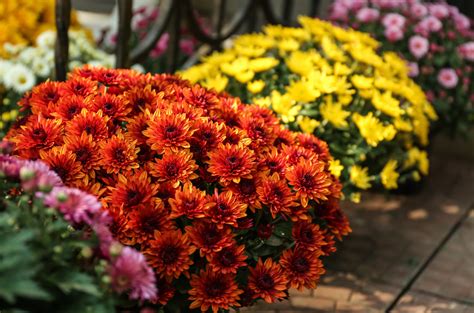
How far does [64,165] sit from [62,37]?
123 centimetres

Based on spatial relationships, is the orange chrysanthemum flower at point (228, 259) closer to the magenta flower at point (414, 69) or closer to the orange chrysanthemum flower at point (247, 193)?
the orange chrysanthemum flower at point (247, 193)

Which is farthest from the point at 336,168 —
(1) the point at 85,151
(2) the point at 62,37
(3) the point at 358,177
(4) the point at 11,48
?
(4) the point at 11,48

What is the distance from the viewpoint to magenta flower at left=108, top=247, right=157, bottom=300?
147 centimetres

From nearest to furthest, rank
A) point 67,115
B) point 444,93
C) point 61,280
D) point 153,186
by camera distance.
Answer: point 61,280 → point 153,186 → point 67,115 → point 444,93

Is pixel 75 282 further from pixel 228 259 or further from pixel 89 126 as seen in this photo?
pixel 89 126

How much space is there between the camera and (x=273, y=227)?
2232 millimetres

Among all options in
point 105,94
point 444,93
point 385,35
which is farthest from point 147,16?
point 105,94

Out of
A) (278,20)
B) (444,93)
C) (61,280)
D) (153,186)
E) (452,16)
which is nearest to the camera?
(61,280)

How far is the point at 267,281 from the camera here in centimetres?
209

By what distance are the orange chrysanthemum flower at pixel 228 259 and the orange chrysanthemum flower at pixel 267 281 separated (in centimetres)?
8

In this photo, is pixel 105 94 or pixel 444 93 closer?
pixel 105 94

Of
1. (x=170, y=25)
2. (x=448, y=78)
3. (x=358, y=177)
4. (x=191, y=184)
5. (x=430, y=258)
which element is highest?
(x=191, y=184)

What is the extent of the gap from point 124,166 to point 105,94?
1.01 ft

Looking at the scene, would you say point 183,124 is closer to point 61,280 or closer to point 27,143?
point 27,143
